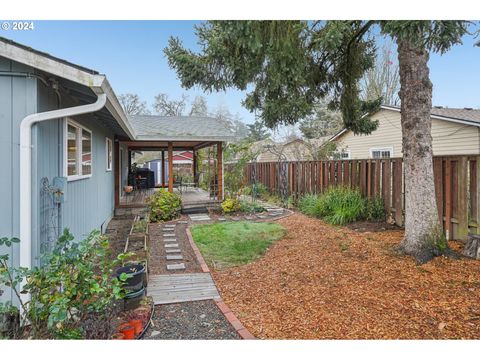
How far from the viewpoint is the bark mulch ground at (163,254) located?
4.87 meters

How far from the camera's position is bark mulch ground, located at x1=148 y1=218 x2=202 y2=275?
16.0 feet

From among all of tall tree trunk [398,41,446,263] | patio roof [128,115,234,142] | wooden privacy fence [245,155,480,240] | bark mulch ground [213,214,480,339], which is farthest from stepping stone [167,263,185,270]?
patio roof [128,115,234,142]

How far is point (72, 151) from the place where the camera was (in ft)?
15.6

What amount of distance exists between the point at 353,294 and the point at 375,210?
14.3 ft

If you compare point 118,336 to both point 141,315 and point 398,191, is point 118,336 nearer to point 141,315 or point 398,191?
point 141,315

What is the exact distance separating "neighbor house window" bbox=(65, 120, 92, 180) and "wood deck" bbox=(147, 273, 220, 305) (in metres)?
1.98

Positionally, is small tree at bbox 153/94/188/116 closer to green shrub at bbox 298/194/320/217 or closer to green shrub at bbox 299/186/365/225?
green shrub at bbox 298/194/320/217

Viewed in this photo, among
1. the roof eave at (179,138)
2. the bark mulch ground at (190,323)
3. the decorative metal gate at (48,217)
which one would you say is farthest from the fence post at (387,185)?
the decorative metal gate at (48,217)

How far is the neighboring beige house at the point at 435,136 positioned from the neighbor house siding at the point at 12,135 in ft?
37.8

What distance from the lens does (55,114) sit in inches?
122

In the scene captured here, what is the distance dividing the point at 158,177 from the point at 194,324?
2104cm

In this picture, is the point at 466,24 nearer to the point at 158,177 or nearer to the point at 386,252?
the point at 386,252

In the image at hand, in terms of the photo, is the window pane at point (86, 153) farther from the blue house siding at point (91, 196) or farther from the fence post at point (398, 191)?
the fence post at point (398, 191)
